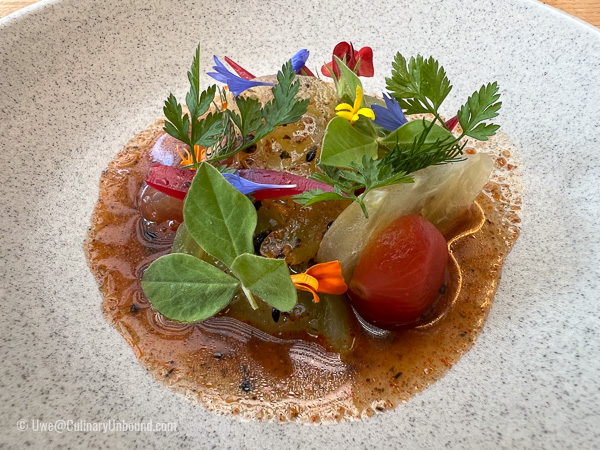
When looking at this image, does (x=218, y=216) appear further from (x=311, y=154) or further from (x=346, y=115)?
(x=346, y=115)

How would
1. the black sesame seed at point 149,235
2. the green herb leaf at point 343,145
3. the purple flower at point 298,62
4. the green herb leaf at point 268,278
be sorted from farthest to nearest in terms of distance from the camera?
the black sesame seed at point 149,235 → the purple flower at point 298,62 → the green herb leaf at point 343,145 → the green herb leaf at point 268,278

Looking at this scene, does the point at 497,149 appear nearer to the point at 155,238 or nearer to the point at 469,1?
the point at 469,1

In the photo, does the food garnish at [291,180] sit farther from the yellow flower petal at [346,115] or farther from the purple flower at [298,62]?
the purple flower at [298,62]

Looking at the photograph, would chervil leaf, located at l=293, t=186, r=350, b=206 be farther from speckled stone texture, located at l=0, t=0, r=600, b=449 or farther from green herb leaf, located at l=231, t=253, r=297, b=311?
speckled stone texture, located at l=0, t=0, r=600, b=449

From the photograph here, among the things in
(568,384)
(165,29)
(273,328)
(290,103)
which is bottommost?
(273,328)

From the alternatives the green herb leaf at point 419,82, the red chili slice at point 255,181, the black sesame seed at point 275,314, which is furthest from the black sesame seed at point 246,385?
the green herb leaf at point 419,82

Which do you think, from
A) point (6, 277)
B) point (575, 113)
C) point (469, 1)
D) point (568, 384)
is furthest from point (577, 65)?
point (6, 277)

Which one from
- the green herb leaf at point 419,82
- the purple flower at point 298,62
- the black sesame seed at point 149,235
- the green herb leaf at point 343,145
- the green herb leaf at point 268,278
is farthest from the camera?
the black sesame seed at point 149,235
